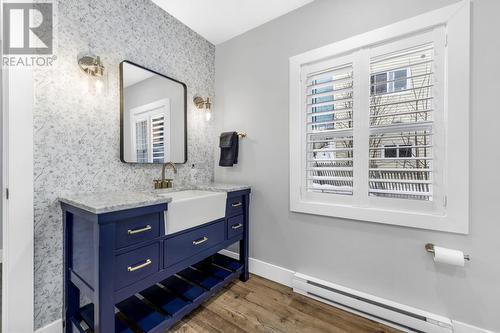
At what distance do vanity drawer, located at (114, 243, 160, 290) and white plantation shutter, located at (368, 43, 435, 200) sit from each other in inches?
63.9

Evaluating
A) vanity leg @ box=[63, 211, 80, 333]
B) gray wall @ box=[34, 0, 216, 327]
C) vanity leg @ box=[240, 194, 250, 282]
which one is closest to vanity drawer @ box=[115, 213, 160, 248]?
vanity leg @ box=[63, 211, 80, 333]

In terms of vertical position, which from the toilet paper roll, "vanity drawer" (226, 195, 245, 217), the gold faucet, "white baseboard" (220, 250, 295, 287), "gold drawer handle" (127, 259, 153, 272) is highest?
the gold faucet

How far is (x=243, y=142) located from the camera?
2396 millimetres

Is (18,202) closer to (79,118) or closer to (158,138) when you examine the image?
(79,118)

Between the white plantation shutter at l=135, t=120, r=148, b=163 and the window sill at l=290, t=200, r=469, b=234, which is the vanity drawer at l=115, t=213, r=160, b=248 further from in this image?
the window sill at l=290, t=200, r=469, b=234

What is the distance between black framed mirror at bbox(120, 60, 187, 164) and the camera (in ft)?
5.78

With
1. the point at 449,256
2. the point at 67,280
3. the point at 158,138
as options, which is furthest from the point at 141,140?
the point at 449,256

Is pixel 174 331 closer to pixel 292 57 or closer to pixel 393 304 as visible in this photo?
pixel 393 304

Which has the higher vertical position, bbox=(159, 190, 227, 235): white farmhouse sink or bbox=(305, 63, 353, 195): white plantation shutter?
bbox=(305, 63, 353, 195): white plantation shutter

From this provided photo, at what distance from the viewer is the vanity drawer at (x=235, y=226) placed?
1.99 meters

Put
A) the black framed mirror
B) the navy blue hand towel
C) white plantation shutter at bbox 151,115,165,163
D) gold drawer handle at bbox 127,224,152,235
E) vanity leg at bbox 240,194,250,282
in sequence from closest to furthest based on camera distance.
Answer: gold drawer handle at bbox 127,224,152,235 < the black framed mirror < white plantation shutter at bbox 151,115,165,163 < vanity leg at bbox 240,194,250,282 < the navy blue hand towel

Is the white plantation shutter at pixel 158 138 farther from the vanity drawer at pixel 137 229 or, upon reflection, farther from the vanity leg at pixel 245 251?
the vanity leg at pixel 245 251

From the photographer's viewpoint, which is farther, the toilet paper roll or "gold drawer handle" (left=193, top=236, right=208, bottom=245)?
"gold drawer handle" (left=193, top=236, right=208, bottom=245)

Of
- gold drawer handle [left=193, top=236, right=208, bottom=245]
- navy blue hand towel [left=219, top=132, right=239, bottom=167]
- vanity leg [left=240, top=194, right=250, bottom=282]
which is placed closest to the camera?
gold drawer handle [left=193, top=236, right=208, bottom=245]
